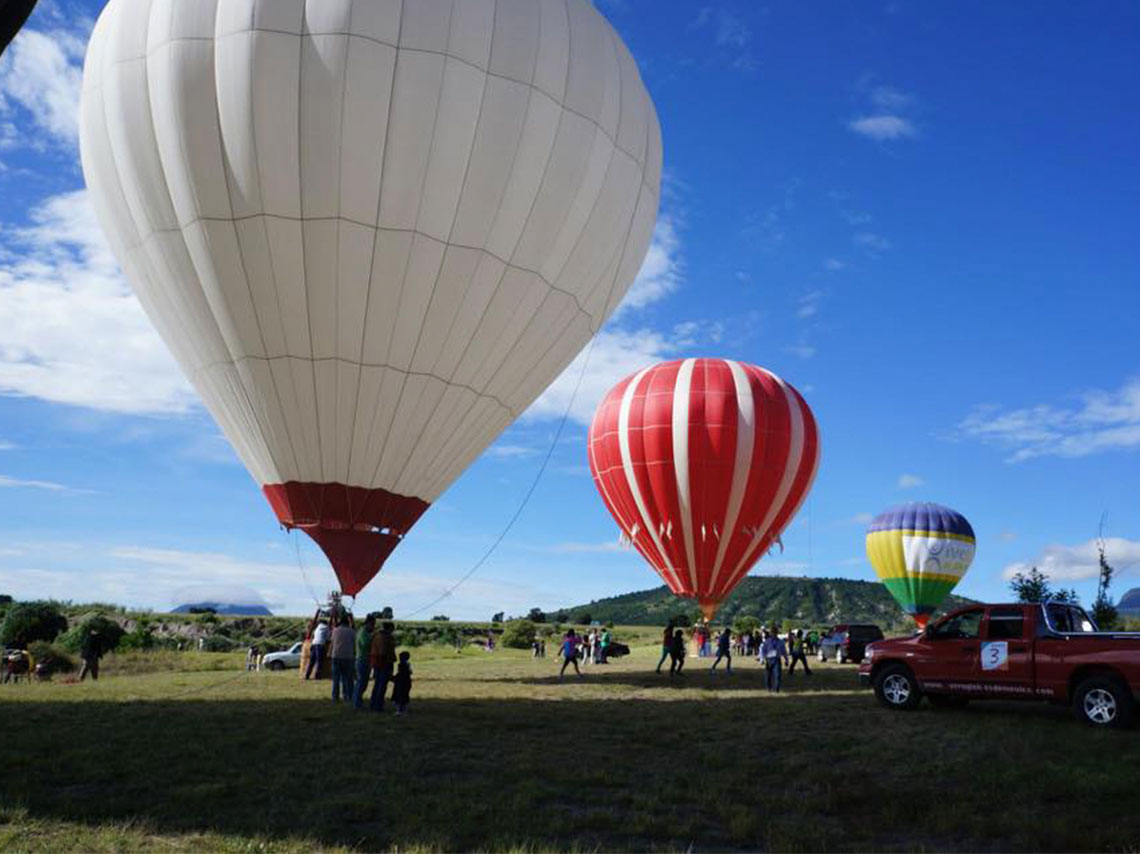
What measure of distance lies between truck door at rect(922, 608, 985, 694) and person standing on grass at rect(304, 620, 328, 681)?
13.5 metres

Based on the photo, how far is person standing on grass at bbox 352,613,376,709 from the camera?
15.5 meters

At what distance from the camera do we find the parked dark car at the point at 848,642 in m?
34.6

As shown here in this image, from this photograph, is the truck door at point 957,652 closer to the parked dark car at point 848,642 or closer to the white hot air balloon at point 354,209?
the white hot air balloon at point 354,209

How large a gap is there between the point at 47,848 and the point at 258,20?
1406 cm

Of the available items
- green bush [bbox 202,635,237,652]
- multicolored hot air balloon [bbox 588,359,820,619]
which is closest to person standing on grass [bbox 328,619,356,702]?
multicolored hot air balloon [bbox 588,359,820,619]

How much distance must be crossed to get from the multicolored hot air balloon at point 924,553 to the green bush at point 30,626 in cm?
4364

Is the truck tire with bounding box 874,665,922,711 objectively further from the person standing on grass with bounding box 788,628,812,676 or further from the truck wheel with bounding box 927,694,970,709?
the person standing on grass with bounding box 788,628,812,676

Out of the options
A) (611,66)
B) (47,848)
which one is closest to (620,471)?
(611,66)

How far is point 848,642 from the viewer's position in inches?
1364

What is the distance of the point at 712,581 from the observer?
35.9 meters

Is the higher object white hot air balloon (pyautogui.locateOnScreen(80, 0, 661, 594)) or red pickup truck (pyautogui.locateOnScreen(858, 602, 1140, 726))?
white hot air balloon (pyautogui.locateOnScreen(80, 0, 661, 594))

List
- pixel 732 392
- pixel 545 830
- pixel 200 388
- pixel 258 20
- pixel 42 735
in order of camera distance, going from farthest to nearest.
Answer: pixel 732 392 → pixel 200 388 → pixel 258 20 → pixel 42 735 → pixel 545 830

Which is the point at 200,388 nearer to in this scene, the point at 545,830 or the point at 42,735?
the point at 42,735

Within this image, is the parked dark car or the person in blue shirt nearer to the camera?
the person in blue shirt
